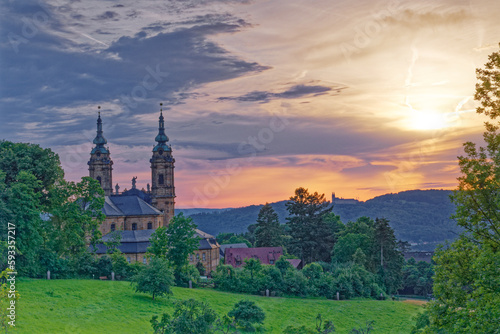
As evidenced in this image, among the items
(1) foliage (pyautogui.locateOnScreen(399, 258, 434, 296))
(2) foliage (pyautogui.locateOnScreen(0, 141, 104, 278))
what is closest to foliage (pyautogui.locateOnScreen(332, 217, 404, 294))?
(1) foliage (pyautogui.locateOnScreen(399, 258, 434, 296))

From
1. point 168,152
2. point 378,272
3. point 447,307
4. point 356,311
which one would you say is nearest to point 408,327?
point 356,311

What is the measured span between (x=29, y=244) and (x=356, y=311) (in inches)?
1221

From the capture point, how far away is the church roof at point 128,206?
8344 centimetres

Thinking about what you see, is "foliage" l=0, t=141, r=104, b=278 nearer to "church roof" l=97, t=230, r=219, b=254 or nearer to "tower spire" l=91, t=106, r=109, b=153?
"church roof" l=97, t=230, r=219, b=254

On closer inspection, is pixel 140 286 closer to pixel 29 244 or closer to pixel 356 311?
pixel 29 244

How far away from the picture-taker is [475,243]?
58.3 feet

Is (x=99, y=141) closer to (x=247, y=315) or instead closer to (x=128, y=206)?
(x=128, y=206)

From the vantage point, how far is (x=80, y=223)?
185 feet

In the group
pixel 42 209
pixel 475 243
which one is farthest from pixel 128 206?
pixel 475 243

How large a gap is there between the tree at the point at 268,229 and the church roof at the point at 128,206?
57.4 ft

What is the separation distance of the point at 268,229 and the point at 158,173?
67.7ft

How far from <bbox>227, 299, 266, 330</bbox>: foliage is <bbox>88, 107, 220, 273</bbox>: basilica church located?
3559 centimetres

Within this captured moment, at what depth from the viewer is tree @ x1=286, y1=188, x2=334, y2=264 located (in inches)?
3312

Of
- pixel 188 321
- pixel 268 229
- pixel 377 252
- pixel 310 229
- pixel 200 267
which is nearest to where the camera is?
pixel 188 321
